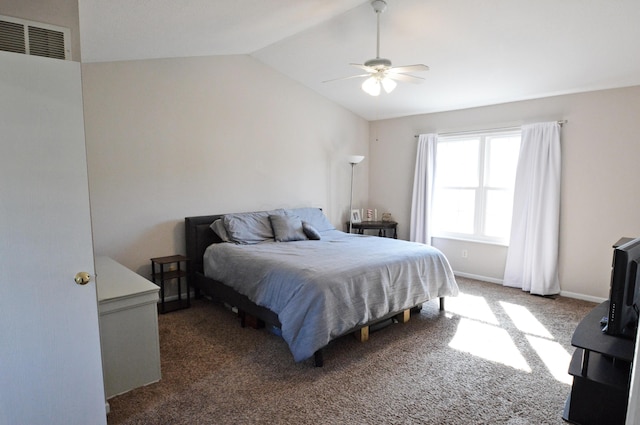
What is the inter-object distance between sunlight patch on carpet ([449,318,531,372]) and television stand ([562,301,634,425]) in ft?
1.90

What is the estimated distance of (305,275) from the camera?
2752mm

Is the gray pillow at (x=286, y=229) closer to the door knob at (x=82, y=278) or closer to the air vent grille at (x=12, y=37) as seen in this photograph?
the door knob at (x=82, y=278)

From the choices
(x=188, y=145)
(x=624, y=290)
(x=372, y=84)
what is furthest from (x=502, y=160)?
(x=188, y=145)

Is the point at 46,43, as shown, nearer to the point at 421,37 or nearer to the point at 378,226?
the point at 421,37

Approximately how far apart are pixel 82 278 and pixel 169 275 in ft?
6.81

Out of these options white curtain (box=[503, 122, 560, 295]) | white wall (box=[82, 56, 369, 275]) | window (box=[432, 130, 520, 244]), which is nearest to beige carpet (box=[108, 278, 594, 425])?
white curtain (box=[503, 122, 560, 295])

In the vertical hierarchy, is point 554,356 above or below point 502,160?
below

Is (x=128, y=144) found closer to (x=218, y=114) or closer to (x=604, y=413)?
(x=218, y=114)

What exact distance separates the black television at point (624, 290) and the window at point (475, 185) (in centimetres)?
285

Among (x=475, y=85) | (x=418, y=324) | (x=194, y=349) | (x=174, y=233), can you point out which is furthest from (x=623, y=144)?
(x=174, y=233)

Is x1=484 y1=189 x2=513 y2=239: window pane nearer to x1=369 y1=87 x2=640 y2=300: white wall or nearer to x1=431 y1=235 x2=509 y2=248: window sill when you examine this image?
x1=431 y1=235 x2=509 y2=248: window sill

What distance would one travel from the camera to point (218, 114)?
4.30 m

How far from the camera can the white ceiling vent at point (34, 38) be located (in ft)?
5.18

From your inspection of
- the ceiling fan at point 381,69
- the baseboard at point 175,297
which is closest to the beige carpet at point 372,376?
the baseboard at point 175,297
